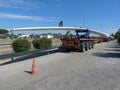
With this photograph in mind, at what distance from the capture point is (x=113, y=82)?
7.62 meters

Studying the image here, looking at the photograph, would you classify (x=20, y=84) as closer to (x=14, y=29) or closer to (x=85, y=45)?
(x=85, y=45)

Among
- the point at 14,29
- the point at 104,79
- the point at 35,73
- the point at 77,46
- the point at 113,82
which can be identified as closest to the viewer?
the point at 113,82

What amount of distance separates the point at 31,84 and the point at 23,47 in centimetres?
1624

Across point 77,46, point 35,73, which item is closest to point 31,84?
point 35,73

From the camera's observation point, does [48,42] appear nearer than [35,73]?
No

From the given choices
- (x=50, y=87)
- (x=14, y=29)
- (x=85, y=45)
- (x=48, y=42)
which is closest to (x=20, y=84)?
(x=50, y=87)

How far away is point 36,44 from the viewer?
28.7 metres

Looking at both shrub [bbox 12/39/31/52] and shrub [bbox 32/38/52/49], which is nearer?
shrub [bbox 12/39/31/52]

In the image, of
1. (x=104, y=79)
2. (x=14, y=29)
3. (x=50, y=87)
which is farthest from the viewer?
(x=14, y=29)

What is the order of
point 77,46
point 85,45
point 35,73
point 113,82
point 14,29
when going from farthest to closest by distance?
point 14,29, point 85,45, point 77,46, point 35,73, point 113,82

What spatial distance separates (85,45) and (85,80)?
16.9 m

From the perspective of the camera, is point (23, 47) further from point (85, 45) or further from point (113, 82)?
point (113, 82)

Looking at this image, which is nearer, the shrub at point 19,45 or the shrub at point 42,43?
the shrub at point 19,45

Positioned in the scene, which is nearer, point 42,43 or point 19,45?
point 19,45
